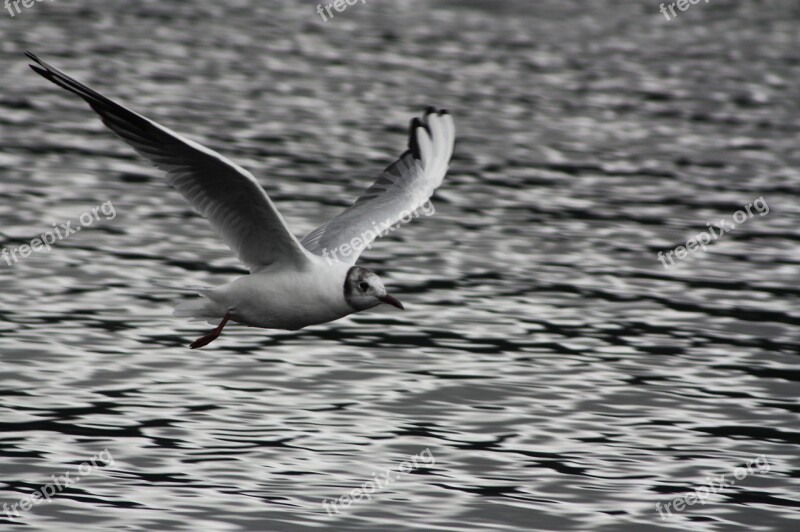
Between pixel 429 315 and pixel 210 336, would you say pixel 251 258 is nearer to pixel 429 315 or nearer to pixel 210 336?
pixel 210 336

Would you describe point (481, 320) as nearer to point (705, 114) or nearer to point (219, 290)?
point (219, 290)

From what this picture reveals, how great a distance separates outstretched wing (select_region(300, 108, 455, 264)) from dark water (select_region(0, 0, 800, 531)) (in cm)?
134

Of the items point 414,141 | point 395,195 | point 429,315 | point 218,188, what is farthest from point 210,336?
point 429,315

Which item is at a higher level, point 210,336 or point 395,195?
point 395,195

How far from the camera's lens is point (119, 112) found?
372 inches

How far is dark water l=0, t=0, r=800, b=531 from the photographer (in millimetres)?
10281

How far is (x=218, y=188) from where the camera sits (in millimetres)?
10219

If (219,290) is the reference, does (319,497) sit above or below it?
below

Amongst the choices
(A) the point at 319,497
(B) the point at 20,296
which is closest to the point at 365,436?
(A) the point at 319,497

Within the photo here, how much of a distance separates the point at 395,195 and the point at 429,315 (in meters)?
2.27

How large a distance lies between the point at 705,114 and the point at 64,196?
1396 cm

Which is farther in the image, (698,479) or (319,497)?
(698,479)

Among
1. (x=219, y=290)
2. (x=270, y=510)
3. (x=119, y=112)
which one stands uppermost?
(x=119, y=112)

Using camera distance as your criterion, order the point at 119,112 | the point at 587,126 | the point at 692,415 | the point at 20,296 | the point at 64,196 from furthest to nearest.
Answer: the point at 587,126 → the point at 64,196 → the point at 20,296 → the point at 692,415 → the point at 119,112
